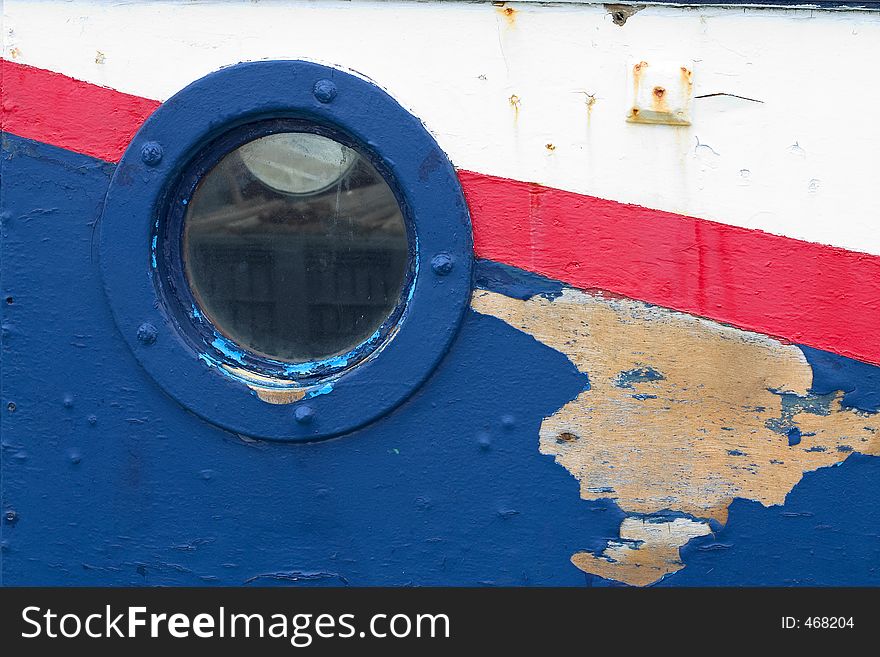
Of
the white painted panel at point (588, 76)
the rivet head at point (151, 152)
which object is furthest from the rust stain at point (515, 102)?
the rivet head at point (151, 152)

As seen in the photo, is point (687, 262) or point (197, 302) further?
point (197, 302)

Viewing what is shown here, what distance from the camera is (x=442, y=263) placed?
1450mm

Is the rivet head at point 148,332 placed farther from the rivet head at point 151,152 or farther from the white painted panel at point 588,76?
the white painted panel at point 588,76

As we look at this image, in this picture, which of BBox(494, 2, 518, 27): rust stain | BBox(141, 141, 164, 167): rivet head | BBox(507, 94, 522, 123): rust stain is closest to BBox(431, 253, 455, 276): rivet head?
BBox(507, 94, 522, 123): rust stain

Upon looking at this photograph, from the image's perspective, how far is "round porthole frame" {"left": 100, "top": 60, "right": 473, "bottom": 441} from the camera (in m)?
1.44

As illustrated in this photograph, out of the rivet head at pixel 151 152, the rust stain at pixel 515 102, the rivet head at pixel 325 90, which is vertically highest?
the rivet head at pixel 325 90

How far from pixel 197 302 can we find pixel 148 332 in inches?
4.1

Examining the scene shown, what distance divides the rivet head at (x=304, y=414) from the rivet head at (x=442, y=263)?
33 cm

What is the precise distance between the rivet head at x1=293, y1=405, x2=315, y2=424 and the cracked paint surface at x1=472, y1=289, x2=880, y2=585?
1.13ft

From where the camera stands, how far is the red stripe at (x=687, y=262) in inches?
56.2

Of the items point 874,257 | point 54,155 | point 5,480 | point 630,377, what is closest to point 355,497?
point 630,377

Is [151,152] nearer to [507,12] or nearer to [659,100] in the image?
[507,12]

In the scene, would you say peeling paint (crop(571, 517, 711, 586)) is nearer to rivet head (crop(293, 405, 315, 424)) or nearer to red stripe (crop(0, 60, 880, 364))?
red stripe (crop(0, 60, 880, 364))

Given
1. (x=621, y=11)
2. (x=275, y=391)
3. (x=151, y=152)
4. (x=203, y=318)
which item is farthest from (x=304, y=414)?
(x=621, y=11)
